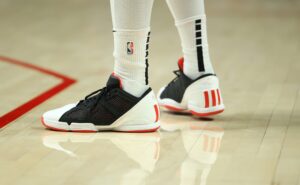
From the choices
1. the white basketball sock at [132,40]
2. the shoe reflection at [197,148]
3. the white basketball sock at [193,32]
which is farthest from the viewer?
the white basketball sock at [193,32]

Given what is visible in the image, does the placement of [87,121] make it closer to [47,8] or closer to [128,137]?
[128,137]

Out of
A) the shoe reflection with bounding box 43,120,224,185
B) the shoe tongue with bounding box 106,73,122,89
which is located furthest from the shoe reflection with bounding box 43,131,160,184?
the shoe tongue with bounding box 106,73,122,89

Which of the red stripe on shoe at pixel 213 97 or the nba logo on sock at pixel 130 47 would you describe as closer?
the nba logo on sock at pixel 130 47

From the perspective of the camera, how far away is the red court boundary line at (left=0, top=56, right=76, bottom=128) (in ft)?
7.06

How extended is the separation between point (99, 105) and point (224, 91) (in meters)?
0.65

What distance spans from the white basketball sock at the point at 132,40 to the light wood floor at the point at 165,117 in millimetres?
146

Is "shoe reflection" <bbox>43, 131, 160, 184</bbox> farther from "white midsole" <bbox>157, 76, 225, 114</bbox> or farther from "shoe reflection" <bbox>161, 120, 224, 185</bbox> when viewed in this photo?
"white midsole" <bbox>157, 76, 225, 114</bbox>

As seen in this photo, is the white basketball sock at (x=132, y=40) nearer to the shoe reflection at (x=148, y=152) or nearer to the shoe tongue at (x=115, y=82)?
the shoe tongue at (x=115, y=82)

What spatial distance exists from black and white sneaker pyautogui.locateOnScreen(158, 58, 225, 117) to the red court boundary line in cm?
46

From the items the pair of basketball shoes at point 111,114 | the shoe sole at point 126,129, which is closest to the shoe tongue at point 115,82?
the pair of basketball shoes at point 111,114

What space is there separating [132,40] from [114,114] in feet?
0.66

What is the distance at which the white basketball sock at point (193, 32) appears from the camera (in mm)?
2059

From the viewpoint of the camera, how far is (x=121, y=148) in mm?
1814

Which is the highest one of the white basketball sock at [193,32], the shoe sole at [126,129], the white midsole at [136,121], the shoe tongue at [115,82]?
the white basketball sock at [193,32]
